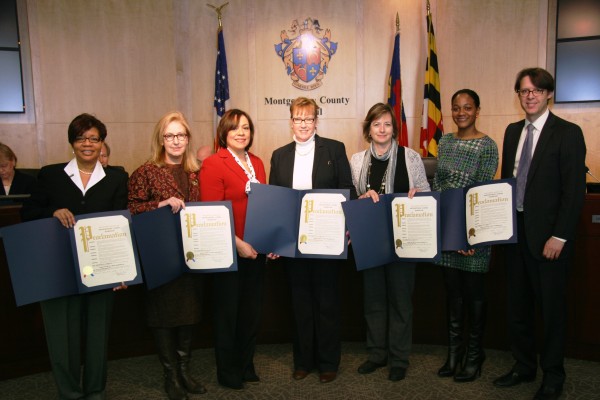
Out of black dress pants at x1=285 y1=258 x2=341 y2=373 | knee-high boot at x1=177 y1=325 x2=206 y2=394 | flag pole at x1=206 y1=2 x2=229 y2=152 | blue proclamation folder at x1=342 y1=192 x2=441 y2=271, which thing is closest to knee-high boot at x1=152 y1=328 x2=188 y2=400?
knee-high boot at x1=177 y1=325 x2=206 y2=394

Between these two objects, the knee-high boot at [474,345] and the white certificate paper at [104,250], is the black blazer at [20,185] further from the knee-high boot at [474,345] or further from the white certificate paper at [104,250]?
the knee-high boot at [474,345]

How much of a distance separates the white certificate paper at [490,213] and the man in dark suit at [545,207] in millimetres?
114

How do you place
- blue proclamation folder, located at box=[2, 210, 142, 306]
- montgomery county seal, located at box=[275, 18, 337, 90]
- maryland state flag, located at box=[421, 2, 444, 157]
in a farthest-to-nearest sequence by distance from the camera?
montgomery county seal, located at box=[275, 18, 337, 90]
maryland state flag, located at box=[421, 2, 444, 157]
blue proclamation folder, located at box=[2, 210, 142, 306]

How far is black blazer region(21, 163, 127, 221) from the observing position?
2223mm

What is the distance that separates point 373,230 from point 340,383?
962 millimetres

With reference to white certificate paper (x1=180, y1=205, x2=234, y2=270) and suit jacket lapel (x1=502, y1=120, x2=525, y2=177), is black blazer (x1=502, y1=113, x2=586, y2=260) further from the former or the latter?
white certificate paper (x1=180, y1=205, x2=234, y2=270)

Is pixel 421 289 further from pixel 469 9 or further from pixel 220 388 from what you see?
pixel 469 9

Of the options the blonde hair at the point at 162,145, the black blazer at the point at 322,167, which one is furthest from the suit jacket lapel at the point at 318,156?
→ the blonde hair at the point at 162,145

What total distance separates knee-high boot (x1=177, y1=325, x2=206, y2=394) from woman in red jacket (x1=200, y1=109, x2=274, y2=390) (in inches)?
5.5

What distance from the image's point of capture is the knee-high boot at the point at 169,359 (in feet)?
8.16

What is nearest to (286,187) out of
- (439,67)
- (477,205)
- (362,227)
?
(362,227)

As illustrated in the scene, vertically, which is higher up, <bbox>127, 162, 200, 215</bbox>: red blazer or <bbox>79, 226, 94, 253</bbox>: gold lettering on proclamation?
<bbox>127, 162, 200, 215</bbox>: red blazer

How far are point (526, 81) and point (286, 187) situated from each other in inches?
55.5

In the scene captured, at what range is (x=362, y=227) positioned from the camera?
2.52 m
